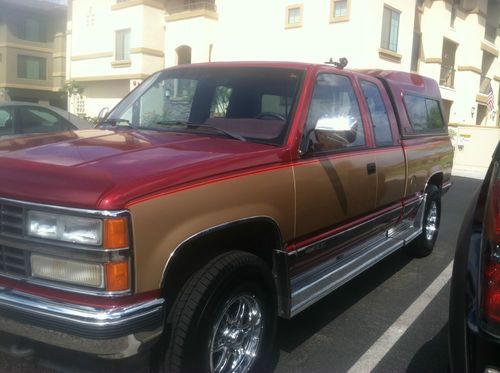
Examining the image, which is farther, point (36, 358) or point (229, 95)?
point (229, 95)

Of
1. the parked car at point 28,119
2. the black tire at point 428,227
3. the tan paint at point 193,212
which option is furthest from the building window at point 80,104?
the tan paint at point 193,212

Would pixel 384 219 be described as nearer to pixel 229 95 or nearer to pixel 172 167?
pixel 229 95

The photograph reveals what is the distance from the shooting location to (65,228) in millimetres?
2332

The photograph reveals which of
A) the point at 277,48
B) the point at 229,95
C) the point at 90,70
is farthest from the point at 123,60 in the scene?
the point at 229,95

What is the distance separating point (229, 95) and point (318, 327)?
6.26 feet

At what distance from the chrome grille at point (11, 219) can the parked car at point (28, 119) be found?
4909 millimetres

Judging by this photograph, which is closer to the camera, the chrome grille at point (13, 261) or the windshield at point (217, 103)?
the chrome grille at point (13, 261)

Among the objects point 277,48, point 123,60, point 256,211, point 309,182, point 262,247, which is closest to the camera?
point 256,211

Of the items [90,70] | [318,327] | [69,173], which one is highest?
[90,70]

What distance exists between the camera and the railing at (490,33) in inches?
1267

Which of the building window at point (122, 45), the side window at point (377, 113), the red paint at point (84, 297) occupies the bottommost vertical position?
the red paint at point (84, 297)

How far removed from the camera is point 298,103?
359 centimetres

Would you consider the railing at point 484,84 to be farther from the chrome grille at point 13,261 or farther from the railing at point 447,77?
the chrome grille at point 13,261

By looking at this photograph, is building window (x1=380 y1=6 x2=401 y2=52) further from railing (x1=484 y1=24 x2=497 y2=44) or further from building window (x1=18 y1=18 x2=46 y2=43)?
building window (x1=18 y1=18 x2=46 y2=43)
